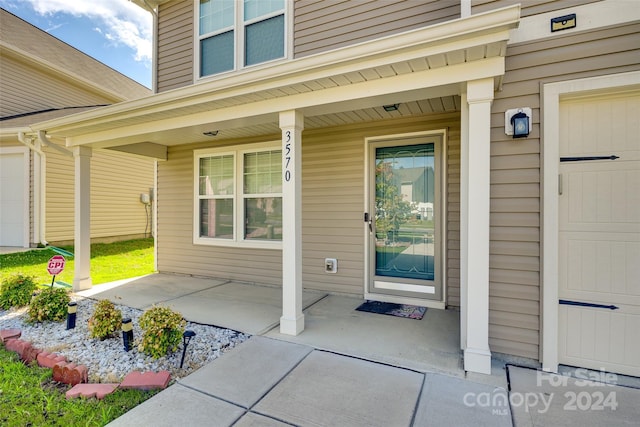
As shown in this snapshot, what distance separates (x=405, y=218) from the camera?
4.12m

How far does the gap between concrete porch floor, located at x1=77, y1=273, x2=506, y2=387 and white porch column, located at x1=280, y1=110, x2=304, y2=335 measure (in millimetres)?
203

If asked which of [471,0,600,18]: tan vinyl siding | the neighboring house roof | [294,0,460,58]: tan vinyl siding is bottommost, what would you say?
[471,0,600,18]: tan vinyl siding

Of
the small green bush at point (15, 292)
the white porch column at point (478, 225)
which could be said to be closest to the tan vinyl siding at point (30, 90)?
the small green bush at point (15, 292)

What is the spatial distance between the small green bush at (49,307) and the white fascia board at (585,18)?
5206 millimetres

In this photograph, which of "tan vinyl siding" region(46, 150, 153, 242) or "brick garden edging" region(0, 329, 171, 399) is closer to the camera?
"brick garden edging" region(0, 329, 171, 399)

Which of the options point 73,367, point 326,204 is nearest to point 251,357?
point 73,367

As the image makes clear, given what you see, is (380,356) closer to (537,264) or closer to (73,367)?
(537,264)

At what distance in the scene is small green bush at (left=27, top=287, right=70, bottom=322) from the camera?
3463 millimetres

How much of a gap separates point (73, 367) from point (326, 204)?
3211 millimetres

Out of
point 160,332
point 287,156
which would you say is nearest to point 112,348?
point 160,332

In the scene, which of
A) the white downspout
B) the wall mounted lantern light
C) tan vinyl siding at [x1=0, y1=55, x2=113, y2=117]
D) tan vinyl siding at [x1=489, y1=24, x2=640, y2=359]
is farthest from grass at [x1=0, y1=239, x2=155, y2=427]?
tan vinyl siding at [x1=0, y1=55, x2=113, y2=117]

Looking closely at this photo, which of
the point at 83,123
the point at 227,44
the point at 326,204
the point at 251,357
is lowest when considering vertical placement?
the point at 251,357

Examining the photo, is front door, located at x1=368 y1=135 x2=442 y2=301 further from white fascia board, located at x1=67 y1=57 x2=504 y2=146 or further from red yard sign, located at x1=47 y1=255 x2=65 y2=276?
red yard sign, located at x1=47 y1=255 x2=65 y2=276

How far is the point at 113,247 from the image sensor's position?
8969 millimetres
